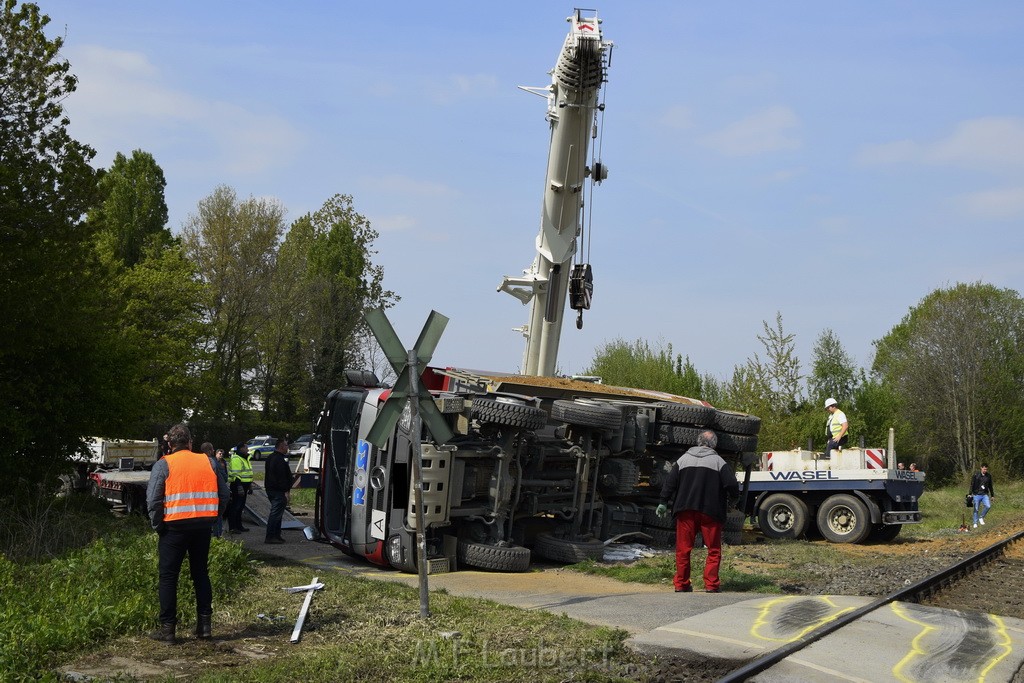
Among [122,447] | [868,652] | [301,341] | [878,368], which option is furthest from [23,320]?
[878,368]

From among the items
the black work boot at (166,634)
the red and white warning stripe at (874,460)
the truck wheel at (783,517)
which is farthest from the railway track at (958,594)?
the black work boot at (166,634)

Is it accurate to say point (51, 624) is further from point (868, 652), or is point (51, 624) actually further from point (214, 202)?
point (214, 202)

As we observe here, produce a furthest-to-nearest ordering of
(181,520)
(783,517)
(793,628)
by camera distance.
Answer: (783,517) → (793,628) → (181,520)

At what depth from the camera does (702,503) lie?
10828 millimetres

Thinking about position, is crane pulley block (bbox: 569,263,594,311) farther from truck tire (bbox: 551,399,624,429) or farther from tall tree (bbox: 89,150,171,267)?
tall tree (bbox: 89,150,171,267)

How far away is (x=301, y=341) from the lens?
53375 mm

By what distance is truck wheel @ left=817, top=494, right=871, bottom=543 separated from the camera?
1764cm

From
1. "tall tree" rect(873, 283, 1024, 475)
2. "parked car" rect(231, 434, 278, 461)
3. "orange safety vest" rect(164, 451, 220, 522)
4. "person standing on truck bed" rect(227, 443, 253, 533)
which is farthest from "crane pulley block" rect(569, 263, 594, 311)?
"tall tree" rect(873, 283, 1024, 475)

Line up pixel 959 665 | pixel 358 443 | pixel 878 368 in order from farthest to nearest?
pixel 878 368 → pixel 358 443 → pixel 959 665

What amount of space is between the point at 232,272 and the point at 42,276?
122 feet

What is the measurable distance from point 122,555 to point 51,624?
2.39 metres

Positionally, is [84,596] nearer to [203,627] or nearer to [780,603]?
[203,627]

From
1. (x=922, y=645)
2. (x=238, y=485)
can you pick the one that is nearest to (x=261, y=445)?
(x=238, y=485)

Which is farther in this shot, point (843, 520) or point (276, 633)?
point (843, 520)
